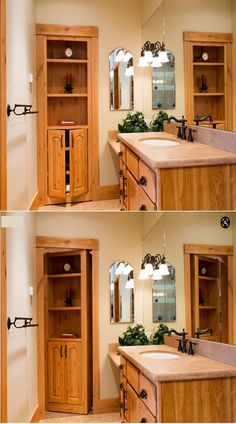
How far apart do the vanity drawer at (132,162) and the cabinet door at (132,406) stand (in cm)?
66

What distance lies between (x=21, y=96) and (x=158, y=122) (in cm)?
40

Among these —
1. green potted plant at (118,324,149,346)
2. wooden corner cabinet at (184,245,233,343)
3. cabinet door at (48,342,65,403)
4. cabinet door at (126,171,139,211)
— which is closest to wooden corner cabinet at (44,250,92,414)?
cabinet door at (48,342,65,403)

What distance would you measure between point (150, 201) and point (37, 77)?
483 millimetres

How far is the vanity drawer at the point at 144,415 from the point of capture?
2076mm

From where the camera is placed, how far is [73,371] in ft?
6.73

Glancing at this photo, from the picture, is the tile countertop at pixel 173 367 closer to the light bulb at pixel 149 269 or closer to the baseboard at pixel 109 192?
the light bulb at pixel 149 269

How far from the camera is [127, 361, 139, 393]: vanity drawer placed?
6.79 feet

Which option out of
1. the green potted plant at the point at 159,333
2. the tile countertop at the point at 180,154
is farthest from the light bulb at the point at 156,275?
the tile countertop at the point at 180,154

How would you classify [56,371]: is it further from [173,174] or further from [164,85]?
[164,85]

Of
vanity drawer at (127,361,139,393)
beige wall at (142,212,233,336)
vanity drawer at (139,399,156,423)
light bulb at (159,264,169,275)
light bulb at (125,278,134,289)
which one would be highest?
beige wall at (142,212,233,336)

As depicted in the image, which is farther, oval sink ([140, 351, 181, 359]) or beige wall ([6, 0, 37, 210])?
oval sink ([140, 351, 181, 359])

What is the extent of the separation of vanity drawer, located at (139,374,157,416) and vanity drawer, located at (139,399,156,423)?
0.02m

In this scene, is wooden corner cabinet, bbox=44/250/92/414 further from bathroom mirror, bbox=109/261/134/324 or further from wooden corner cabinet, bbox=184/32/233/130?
wooden corner cabinet, bbox=184/32/233/130

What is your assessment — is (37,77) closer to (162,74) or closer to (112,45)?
(112,45)
